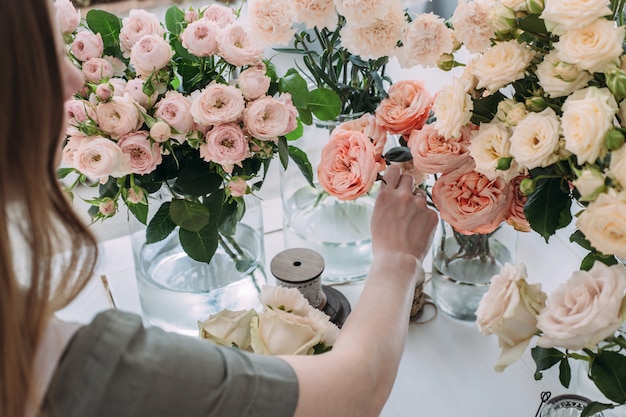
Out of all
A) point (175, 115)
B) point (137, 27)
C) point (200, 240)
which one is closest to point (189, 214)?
point (200, 240)

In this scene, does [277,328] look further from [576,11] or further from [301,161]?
[576,11]

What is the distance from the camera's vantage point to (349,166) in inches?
38.5

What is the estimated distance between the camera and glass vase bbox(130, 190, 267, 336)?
1132mm

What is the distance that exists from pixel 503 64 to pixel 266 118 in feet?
1.05

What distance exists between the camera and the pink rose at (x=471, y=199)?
0.90 metres

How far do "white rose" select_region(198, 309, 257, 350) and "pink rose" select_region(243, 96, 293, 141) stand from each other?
235mm

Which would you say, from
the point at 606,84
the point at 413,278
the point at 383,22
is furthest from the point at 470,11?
the point at 413,278

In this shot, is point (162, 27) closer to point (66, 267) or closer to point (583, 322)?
point (66, 267)

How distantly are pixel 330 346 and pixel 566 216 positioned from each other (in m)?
0.32

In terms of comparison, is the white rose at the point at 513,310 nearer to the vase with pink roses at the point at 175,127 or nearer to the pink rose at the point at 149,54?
the vase with pink roses at the point at 175,127

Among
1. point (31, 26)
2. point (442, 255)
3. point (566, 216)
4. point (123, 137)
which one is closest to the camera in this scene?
point (31, 26)

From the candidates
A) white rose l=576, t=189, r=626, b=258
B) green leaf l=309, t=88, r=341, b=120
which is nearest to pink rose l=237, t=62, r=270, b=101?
green leaf l=309, t=88, r=341, b=120

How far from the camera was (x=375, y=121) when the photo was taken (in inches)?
39.6

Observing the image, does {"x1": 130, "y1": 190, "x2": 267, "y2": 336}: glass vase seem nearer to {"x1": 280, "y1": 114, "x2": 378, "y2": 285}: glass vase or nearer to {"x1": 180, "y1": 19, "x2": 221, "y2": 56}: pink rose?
{"x1": 280, "y1": 114, "x2": 378, "y2": 285}: glass vase
